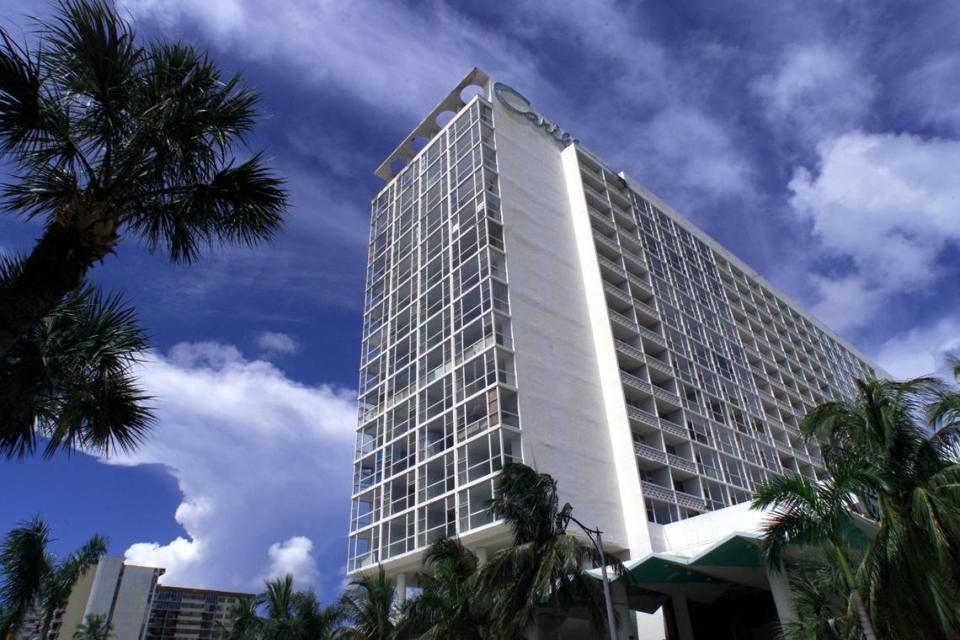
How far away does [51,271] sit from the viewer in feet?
27.4

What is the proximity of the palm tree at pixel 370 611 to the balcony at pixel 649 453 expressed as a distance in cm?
1854

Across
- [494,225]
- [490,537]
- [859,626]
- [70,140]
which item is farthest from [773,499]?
[494,225]

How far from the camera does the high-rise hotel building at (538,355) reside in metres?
36.6

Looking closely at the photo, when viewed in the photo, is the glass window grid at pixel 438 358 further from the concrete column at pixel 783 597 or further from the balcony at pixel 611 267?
the concrete column at pixel 783 597

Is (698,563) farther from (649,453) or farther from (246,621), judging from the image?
(246,621)

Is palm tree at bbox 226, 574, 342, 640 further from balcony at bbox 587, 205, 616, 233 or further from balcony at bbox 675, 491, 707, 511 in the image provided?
balcony at bbox 587, 205, 616, 233

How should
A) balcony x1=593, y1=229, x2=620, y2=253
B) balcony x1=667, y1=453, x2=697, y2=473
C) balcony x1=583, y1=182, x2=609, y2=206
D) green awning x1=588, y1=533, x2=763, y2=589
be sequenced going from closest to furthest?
green awning x1=588, y1=533, x2=763, y2=589
balcony x1=667, y1=453, x2=697, y2=473
balcony x1=593, y1=229, x2=620, y2=253
balcony x1=583, y1=182, x2=609, y2=206

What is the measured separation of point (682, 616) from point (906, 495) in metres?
20.3

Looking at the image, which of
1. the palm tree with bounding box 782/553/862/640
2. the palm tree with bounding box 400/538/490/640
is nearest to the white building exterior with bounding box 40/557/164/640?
the palm tree with bounding box 400/538/490/640

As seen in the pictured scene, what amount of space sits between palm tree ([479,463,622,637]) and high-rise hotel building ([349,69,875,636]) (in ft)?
39.6

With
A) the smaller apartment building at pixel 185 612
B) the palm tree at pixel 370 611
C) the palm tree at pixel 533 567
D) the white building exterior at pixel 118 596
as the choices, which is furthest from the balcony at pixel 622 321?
the smaller apartment building at pixel 185 612

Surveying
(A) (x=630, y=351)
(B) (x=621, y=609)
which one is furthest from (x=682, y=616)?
(A) (x=630, y=351)

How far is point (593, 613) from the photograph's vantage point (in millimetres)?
19719

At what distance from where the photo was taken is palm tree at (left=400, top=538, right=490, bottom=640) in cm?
2120
